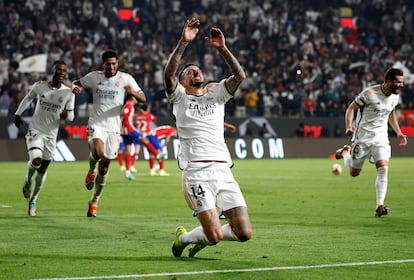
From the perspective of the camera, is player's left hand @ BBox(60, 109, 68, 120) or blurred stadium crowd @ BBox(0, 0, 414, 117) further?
blurred stadium crowd @ BBox(0, 0, 414, 117)

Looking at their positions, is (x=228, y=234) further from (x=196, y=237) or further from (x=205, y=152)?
(x=205, y=152)

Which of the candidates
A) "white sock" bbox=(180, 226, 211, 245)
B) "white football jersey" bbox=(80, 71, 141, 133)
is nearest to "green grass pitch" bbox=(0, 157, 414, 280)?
"white sock" bbox=(180, 226, 211, 245)

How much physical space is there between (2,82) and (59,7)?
664 centimetres

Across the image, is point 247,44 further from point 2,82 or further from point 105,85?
point 105,85

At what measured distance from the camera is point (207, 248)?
11250mm

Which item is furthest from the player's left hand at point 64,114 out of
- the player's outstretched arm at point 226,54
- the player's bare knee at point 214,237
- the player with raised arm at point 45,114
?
the player's bare knee at point 214,237

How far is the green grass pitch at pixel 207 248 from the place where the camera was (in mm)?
9266

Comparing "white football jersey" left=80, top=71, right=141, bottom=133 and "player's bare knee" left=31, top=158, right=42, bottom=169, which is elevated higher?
"white football jersey" left=80, top=71, right=141, bottom=133

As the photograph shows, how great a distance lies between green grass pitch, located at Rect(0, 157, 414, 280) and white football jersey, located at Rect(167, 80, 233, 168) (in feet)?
3.88

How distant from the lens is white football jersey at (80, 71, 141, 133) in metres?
15.7

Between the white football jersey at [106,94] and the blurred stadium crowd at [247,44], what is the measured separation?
2203 centimetres

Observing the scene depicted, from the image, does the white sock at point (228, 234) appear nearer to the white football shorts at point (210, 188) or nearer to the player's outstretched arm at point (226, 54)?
the white football shorts at point (210, 188)

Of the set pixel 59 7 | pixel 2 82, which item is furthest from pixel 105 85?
pixel 59 7

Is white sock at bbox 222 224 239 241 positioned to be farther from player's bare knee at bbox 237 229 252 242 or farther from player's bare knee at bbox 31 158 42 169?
player's bare knee at bbox 31 158 42 169
